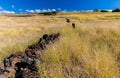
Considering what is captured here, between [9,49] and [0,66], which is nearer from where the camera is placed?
[0,66]

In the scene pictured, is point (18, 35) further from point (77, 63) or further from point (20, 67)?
point (77, 63)

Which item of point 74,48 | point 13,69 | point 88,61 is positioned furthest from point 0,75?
point 74,48

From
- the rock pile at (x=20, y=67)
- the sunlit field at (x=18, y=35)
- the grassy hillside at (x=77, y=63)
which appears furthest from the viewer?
the sunlit field at (x=18, y=35)

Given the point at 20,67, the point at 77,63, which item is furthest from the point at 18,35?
the point at 77,63

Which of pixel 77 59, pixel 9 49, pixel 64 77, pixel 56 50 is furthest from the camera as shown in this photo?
pixel 9 49

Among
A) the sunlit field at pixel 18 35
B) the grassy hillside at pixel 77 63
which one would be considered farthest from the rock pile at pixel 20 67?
the sunlit field at pixel 18 35

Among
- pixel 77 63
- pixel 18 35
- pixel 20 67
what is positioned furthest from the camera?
pixel 18 35

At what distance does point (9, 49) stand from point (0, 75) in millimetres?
3132

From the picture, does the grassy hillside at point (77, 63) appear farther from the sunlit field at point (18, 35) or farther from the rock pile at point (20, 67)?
the sunlit field at point (18, 35)

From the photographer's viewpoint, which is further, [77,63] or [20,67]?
[20,67]

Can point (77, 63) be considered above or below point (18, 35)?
above

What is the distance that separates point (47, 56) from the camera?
5.80 meters

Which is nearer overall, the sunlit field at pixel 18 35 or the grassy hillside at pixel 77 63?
the grassy hillside at pixel 77 63

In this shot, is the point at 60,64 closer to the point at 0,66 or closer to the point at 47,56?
the point at 47,56
